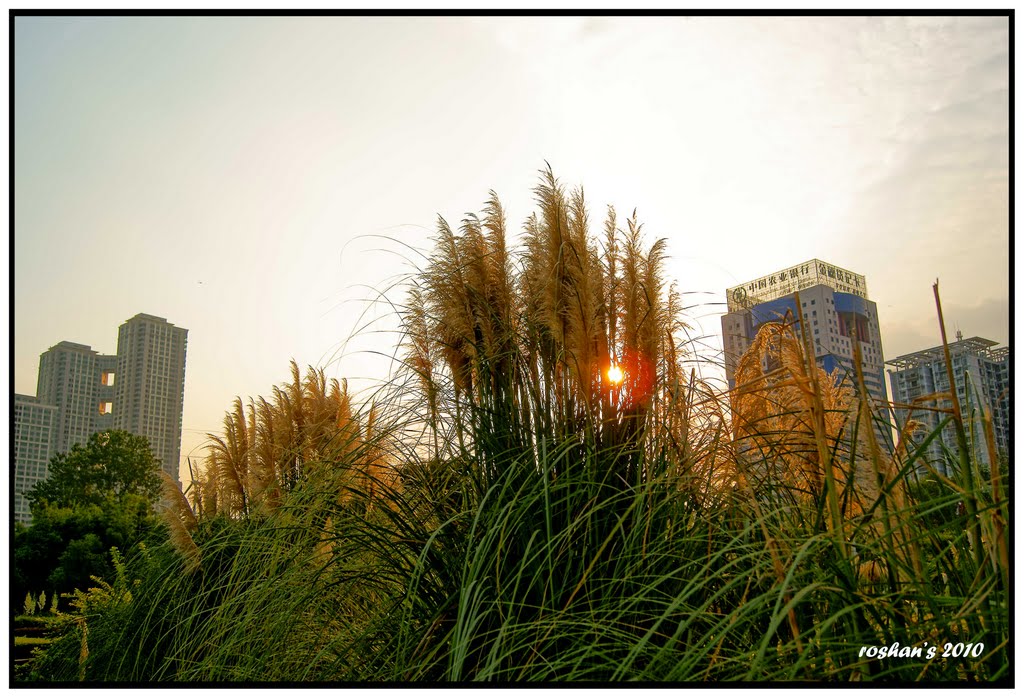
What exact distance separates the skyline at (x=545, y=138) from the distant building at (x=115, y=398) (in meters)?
Result: 1.50

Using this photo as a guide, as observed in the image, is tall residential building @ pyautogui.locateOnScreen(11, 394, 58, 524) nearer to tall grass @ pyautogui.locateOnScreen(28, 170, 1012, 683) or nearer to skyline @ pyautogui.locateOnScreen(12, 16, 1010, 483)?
skyline @ pyautogui.locateOnScreen(12, 16, 1010, 483)

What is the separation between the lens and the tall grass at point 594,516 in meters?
1.83

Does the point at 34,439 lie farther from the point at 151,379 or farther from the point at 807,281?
the point at 807,281

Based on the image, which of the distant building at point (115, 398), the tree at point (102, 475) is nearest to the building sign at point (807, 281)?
the distant building at point (115, 398)

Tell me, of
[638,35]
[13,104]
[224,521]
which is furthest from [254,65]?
[224,521]

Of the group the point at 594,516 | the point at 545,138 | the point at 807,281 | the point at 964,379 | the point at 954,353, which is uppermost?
the point at 545,138

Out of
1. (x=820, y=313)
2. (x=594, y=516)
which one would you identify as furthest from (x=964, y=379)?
(x=594, y=516)

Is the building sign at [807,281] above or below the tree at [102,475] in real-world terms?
above

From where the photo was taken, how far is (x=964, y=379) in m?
2.61

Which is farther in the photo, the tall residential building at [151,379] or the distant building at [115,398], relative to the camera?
the tall residential building at [151,379]

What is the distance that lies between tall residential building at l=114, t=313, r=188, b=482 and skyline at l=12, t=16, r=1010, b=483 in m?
2.03

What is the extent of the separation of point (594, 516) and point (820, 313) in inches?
66.5

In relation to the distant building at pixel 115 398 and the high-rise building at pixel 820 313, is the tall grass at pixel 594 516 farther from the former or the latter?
the distant building at pixel 115 398

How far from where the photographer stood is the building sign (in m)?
3.28
